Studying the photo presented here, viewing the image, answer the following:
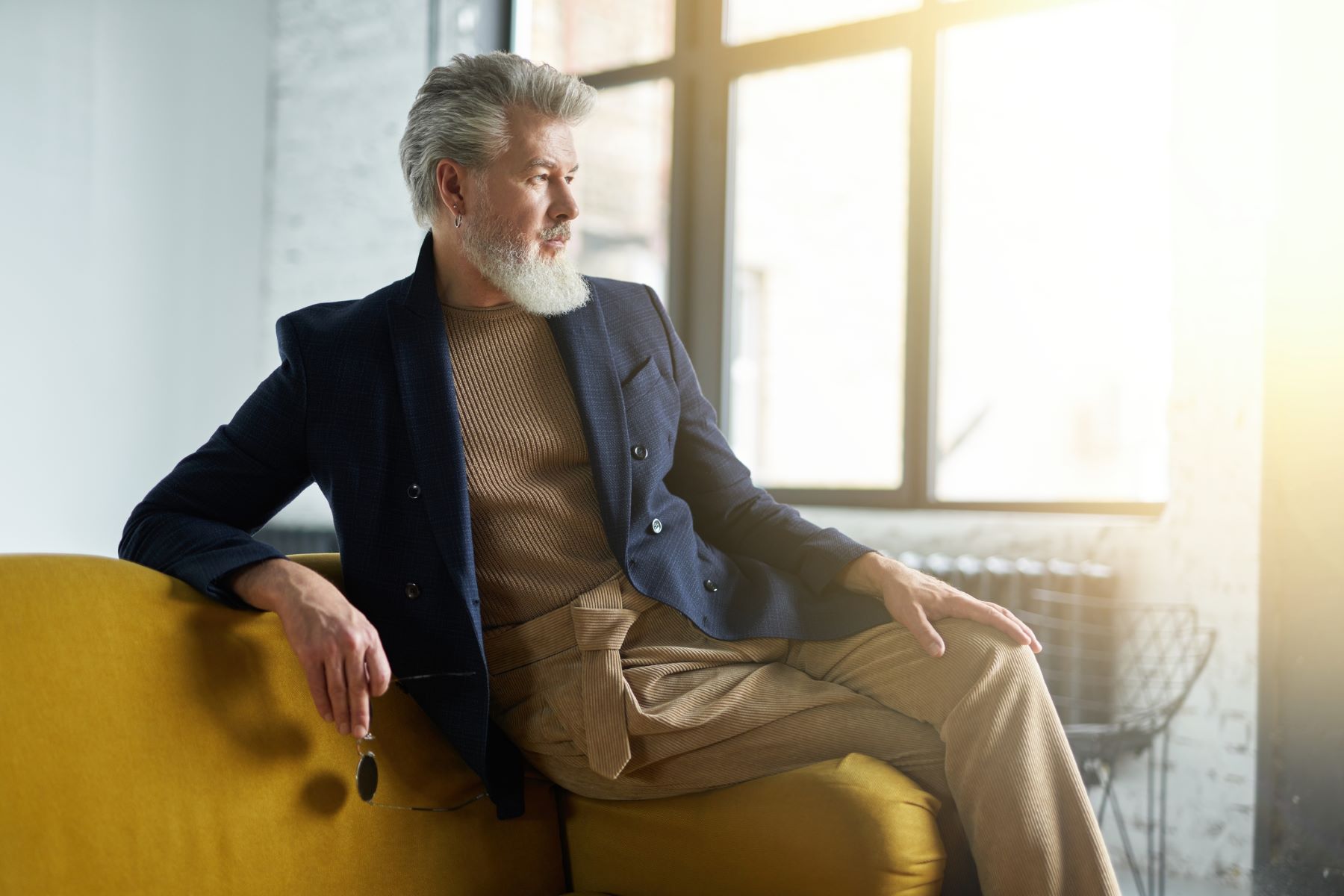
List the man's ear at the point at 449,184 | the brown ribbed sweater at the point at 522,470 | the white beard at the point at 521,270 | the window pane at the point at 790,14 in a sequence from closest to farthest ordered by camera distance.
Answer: the brown ribbed sweater at the point at 522,470 → the white beard at the point at 521,270 → the man's ear at the point at 449,184 → the window pane at the point at 790,14

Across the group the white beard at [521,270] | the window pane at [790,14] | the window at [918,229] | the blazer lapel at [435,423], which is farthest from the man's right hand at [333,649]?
the window pane at [790,14]

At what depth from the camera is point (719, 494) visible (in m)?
1.86

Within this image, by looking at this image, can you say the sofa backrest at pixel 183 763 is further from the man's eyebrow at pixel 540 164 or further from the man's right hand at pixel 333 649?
the man's eyebrow at pixel 540 164

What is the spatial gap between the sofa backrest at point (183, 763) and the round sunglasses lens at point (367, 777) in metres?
0.03

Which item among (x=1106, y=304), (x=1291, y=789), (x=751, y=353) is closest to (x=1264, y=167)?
(x=1106, y=304)

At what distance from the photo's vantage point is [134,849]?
1.24 meters

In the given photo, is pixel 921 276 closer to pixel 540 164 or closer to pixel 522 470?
pixel 540 164

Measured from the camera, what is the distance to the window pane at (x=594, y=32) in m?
4.96

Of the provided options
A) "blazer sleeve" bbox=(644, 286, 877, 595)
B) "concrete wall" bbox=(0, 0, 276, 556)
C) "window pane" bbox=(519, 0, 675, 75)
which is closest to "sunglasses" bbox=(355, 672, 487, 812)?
"blazer sleeve" bbox=(644, 286, 877, 595)

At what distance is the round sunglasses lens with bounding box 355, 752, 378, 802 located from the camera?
142cm

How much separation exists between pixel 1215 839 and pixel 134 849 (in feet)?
9.37

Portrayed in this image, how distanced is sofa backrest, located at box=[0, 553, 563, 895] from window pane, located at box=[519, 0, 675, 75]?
3.86 metres

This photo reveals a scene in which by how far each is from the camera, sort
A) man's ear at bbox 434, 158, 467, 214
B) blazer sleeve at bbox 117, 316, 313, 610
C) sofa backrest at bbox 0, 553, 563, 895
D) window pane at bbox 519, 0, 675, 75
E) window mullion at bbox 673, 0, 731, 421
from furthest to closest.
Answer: window pane at bbox 519, 0, 675, 75, window mullion at bbox 673, 0, 731, 421, man's ear at bbox 434, 158, 467, 214, blazer sleeve at bbox 117, 316, 313, 610, sofa backrest at bbox 0, 553, 563, 895

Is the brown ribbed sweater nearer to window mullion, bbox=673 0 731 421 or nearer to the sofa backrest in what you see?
the sofa backrest
